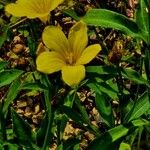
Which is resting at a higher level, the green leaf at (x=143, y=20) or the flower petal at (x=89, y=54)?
the green leaf at (x=143, y=20)

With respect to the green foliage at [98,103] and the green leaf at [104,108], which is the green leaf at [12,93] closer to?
the green foliage at [98,103]

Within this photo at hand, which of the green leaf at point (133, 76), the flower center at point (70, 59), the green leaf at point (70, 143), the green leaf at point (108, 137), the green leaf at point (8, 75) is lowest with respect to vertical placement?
the green leaf at point (70, 143)

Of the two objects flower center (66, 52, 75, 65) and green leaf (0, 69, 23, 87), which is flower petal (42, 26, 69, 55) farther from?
green leaf (0, 69, 23, 87)

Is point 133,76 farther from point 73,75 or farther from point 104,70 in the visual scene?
point 73,75

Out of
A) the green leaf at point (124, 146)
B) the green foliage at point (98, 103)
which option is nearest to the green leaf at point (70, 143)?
the green foliage at point (98, 103)

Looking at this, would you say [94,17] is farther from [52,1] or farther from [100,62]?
[100,62]

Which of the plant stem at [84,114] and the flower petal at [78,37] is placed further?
the plant stem at [84,114]

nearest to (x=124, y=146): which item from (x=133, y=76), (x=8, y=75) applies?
(x=133, y=76)
